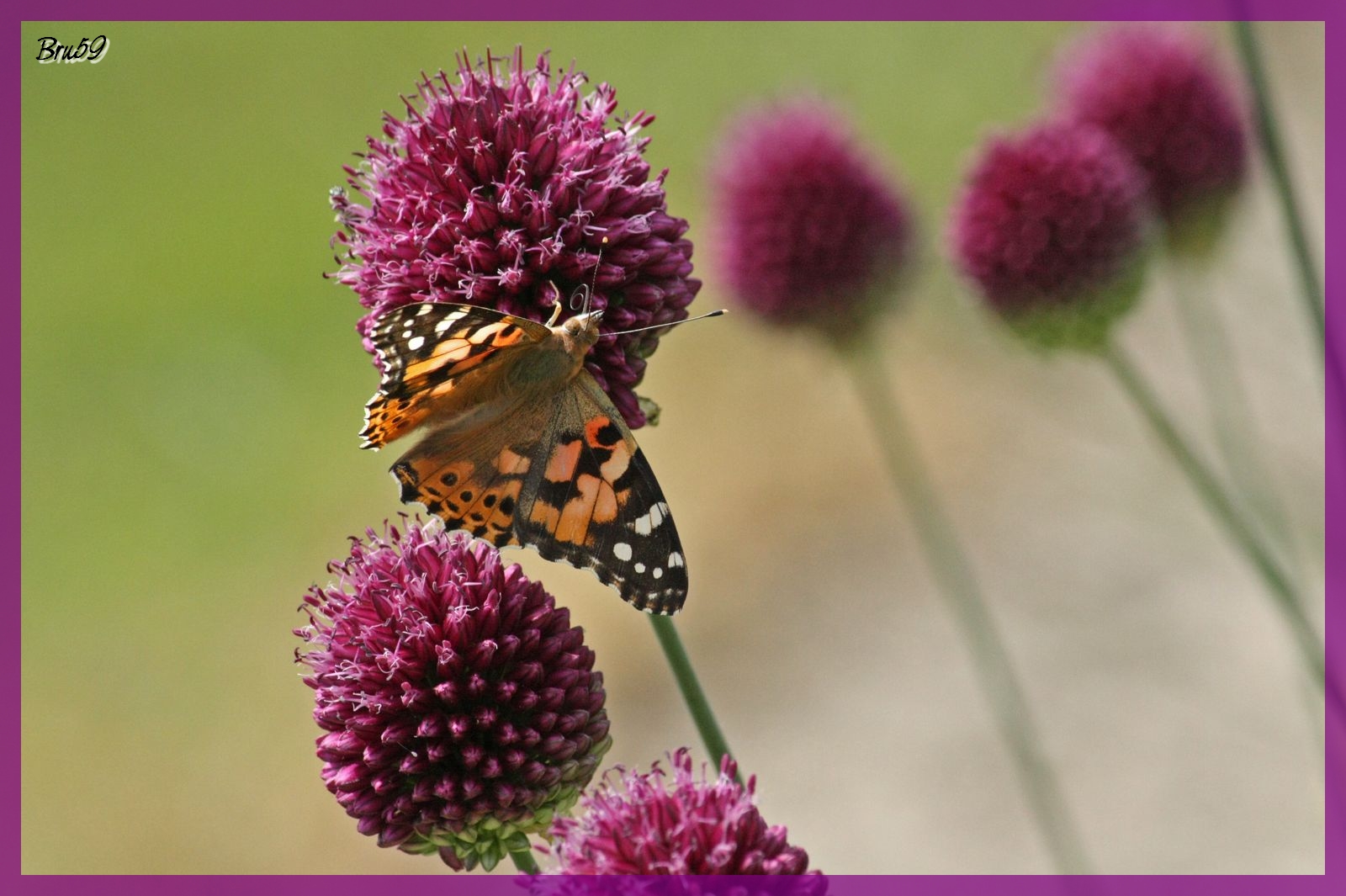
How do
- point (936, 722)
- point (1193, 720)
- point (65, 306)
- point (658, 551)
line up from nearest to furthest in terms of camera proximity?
point (658, 551) < point (1193, 720) < point (936, 722) < point (65, 306)

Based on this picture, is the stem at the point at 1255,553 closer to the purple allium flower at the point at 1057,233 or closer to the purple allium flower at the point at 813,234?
the purple allium flower at the point at 1057,233

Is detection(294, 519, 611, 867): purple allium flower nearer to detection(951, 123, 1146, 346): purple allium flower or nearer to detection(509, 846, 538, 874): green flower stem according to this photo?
detection(509, 846, 538, 874): green flower stem

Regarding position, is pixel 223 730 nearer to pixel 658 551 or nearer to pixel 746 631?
pixel 746 631

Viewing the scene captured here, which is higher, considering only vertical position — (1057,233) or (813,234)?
(813,234)

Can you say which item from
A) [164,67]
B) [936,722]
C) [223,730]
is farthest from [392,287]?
[164,67]
